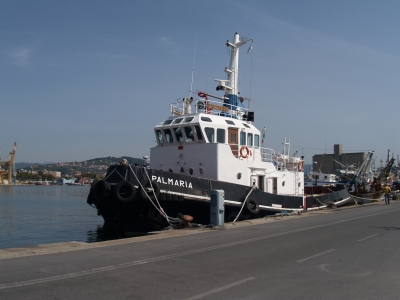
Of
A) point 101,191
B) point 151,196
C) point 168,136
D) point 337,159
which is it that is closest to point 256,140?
point 168,136

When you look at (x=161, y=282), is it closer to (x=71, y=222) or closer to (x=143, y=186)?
(x=143, y=186)

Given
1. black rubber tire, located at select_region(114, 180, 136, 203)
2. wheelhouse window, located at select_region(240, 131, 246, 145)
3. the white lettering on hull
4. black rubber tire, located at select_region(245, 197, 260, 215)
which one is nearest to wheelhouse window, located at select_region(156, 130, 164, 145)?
wheelhouse window, located at select_region(240, 131, 246, 145)

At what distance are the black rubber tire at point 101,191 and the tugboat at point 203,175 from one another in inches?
1.3

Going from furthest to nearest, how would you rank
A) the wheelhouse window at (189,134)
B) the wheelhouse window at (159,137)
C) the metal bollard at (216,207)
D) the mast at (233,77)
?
1. the mast at (233,77)
2. the wheelhouse window at (159,137)
3. the wheelhouse window at (189,134)
4. the metal bollard at (216,207)

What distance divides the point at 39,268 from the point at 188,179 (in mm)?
7585

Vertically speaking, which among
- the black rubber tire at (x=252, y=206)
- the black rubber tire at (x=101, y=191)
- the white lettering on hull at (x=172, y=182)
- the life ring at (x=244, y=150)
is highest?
the life ring at (x=244, y=150)

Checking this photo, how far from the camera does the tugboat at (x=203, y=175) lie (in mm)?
13180

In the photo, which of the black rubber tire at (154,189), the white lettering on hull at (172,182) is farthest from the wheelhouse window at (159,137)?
the black rubber tire at (154,189)

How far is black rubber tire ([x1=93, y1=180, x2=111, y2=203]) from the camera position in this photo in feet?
42.6

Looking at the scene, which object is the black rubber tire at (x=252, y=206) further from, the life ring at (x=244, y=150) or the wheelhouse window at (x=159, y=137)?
the wheelhouse window at (x=159, y=137)

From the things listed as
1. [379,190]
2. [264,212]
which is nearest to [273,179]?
[264,212]

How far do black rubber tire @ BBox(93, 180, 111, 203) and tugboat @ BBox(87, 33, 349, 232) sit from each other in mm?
32

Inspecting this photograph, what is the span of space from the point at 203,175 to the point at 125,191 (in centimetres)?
415

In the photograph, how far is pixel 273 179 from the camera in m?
18.7
